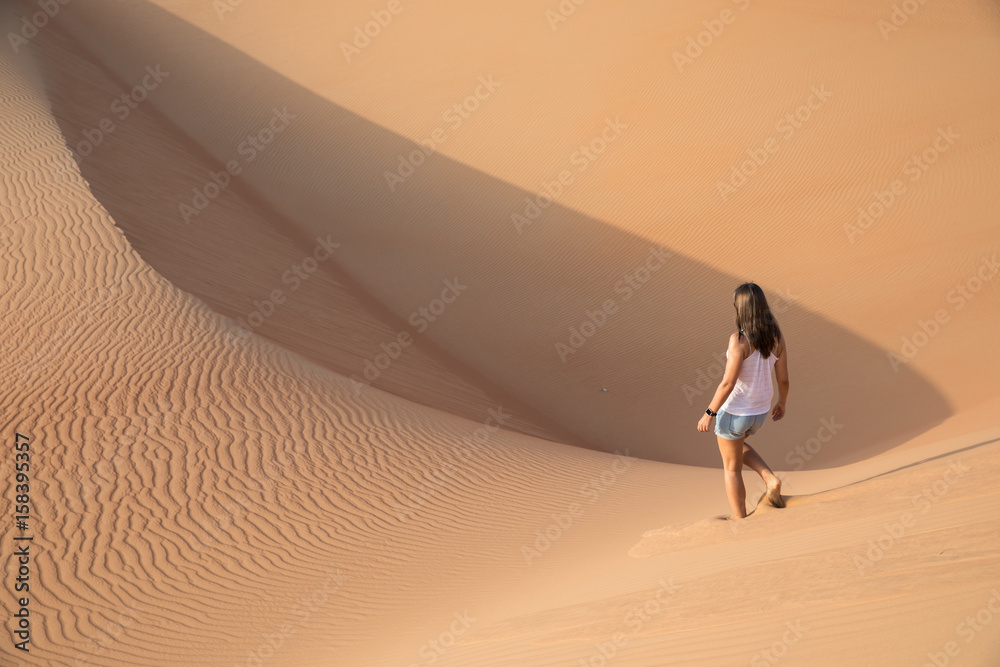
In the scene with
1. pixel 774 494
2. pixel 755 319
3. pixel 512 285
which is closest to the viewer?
pixel 755 319

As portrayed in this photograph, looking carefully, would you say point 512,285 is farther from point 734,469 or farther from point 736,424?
point 736,424

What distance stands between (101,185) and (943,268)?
1465 cm

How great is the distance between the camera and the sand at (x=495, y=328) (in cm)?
484

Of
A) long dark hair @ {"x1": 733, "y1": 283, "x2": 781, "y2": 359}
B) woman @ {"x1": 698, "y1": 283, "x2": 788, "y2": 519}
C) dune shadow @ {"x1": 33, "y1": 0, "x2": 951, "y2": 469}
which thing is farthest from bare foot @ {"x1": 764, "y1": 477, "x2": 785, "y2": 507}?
dune shadow @ {"x1": 33, "y1": 0, "x2": 951, "y2": 469}

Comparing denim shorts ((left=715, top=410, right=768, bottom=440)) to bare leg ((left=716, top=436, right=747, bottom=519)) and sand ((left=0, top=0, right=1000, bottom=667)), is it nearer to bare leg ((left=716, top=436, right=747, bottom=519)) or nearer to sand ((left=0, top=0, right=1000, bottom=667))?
bare leg ((left=716, top=436, right=747, bottom=519))

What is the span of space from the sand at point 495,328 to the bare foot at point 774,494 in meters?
0.19

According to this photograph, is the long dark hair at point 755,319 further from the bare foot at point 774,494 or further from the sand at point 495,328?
the sand at point 495,328

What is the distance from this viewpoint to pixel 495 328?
46.7 feet

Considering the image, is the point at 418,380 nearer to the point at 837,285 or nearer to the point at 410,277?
the point at 410,277

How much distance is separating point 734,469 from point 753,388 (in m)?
0.64

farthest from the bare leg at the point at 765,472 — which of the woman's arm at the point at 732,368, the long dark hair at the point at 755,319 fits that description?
the long dark hair at the point at 755,319

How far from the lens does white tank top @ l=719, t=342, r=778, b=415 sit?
15.2 feet

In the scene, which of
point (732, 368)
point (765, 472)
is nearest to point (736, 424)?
point (732, 368)

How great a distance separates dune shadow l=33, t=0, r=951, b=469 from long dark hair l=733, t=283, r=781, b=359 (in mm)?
6184
